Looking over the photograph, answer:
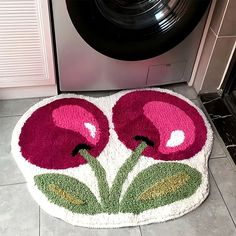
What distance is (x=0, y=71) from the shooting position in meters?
1.27

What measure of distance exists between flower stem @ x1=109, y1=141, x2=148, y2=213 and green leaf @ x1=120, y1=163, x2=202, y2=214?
25 millimetres

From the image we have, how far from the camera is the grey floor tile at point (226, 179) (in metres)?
1.11

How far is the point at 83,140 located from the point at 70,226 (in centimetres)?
35

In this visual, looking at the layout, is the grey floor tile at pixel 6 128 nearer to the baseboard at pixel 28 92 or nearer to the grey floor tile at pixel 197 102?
the baseboard at pixel 28 92

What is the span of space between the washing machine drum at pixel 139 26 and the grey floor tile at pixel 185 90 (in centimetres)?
28

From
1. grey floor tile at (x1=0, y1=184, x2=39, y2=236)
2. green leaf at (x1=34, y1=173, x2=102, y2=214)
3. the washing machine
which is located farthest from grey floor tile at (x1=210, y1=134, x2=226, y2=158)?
grey floor tile at (x1=0, y1=184, x2=39, y2=236)

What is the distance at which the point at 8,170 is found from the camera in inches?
45.3

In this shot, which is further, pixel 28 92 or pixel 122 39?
pixel 28 92

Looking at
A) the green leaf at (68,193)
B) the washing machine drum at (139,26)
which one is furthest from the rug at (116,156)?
the washing machine drum at (139,26)

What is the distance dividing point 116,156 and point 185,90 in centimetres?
55

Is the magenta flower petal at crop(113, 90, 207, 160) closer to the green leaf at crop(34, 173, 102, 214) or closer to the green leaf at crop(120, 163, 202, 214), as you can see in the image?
the green leaf at crop(120, 163, 202, 214)

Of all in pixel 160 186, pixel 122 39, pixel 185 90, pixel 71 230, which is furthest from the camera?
pixel 185 90

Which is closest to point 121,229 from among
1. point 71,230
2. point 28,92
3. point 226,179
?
point 71,230

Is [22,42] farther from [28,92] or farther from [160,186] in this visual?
[160,186]
